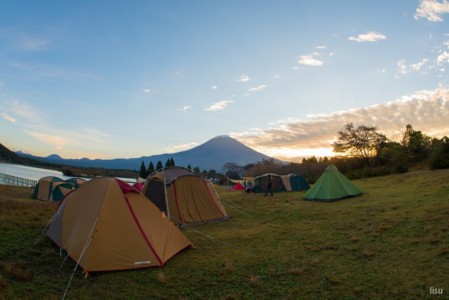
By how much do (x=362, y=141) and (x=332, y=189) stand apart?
36417mm

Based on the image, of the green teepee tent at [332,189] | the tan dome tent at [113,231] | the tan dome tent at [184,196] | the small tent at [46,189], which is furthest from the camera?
the small tent at [46,189]

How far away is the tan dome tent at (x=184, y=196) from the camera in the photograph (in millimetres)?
12641

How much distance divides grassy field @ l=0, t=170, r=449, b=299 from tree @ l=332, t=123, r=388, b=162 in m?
42.6

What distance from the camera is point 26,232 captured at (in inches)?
370

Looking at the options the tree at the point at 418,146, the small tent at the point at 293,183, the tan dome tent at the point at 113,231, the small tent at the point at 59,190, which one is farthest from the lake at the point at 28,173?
the tan dome tent at the point at 113,231

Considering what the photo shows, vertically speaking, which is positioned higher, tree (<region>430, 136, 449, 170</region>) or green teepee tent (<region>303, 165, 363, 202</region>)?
tree (<region>430, 136, 449, 170</region>)

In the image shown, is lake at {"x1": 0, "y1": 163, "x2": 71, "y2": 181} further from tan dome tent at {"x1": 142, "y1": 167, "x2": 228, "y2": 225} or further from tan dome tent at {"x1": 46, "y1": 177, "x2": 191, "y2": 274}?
tan dome tent at {"x1": 46, "y1": 177, "x2": 191, "y2": 274}

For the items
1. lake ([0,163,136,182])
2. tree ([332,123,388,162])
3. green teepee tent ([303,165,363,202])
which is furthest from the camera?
lake ([0,163,136,182])

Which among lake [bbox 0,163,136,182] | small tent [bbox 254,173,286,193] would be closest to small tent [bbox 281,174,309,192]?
small tent [bbox 254,173,286,193]

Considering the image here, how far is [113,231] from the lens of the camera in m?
7.03

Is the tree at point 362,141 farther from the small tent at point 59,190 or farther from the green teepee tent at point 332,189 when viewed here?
the small tent at point 59,190

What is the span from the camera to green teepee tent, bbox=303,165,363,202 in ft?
59.7

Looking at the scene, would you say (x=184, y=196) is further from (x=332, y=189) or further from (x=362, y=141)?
(x=362, y=141)

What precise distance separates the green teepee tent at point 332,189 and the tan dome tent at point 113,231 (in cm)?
1220
